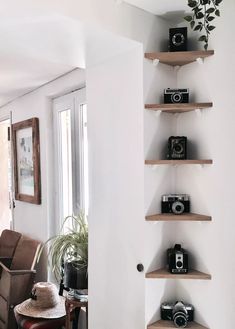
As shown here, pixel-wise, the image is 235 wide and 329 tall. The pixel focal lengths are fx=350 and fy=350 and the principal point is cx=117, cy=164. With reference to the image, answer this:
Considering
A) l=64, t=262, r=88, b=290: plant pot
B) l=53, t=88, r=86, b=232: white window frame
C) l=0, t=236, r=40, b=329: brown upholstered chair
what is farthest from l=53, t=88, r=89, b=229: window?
l=64, t=262, r=88, b=290: plant pot

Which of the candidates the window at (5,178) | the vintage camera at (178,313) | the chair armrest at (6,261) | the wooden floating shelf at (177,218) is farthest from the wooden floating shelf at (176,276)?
the window at (5,178)

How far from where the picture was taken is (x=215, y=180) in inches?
67.3

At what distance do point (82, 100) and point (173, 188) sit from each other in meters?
1.24

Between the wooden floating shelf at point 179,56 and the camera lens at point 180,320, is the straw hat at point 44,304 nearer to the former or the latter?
the camera lens at point 180,320

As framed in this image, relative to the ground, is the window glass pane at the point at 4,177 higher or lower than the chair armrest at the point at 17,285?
higher

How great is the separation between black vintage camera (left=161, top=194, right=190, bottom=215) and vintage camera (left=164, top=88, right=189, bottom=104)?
0.48 meters

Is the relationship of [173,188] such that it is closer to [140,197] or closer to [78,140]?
[140,197]

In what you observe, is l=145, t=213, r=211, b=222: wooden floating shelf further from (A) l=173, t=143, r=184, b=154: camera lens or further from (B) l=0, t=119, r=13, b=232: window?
(B) l=0, t=119, r=13, b=232: window

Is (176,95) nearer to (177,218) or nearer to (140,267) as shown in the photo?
(177,218)

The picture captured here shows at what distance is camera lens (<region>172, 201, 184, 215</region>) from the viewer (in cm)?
178

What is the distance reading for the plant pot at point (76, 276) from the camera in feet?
7.20

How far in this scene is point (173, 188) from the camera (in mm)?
1882

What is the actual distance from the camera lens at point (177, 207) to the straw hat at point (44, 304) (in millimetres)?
1286

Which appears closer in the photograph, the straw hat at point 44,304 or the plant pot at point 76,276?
the plant pot at point 76,276
